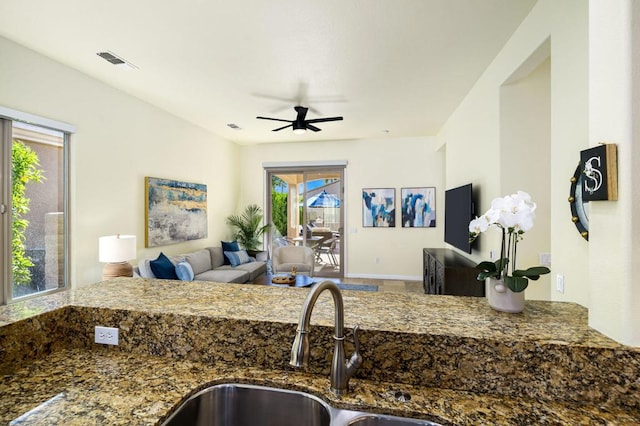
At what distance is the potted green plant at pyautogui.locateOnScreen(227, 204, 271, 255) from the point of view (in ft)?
21.1

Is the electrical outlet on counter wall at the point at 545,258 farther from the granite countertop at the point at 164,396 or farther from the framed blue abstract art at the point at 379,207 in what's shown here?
the framed blue abstract art at the point at 379,207

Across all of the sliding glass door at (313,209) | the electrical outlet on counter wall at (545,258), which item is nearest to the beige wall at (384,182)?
the sliding glass door at (313,209)

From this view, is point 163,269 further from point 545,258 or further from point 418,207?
point 418,207

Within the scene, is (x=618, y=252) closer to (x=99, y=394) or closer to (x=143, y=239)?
(x=99, y=394)

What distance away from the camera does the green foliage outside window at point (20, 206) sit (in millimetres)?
2804

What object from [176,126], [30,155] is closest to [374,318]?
[30,155]

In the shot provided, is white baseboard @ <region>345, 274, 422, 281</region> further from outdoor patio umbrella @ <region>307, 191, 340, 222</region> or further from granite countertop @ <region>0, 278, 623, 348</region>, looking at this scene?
granite countertop @ <region>0, 278, 623, 348</region>

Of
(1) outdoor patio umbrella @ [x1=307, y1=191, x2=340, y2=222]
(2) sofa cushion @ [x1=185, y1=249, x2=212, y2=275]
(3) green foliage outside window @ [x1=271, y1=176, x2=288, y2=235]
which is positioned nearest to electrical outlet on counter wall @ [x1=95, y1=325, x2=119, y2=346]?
(2) sofa cushion @ [x1=185, y1=249, x2=212, y2=275]

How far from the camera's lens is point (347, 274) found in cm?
641

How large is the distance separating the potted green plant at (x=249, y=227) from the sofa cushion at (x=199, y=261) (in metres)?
1.34

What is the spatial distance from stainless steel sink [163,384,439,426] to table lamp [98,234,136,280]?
2933 mm

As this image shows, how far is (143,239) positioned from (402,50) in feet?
12.7

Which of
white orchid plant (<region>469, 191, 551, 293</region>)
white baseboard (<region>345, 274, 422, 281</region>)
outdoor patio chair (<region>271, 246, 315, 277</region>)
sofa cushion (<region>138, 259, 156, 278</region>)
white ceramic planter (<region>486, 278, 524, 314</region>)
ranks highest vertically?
white orchid plant (<region>469, 191, 551, 293</region>)

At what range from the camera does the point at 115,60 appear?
9.84 ft
